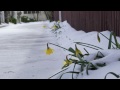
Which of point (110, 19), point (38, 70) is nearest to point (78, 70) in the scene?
point (38, 70)

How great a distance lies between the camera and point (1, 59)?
19.6 ft
